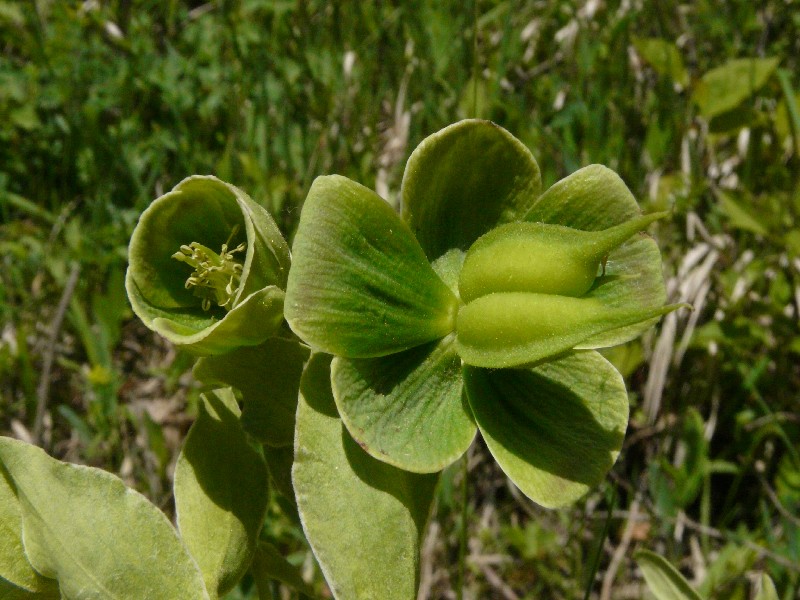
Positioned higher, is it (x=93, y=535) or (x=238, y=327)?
(x=238, y=327)

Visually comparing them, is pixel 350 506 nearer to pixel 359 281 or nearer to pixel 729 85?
pixel 359 281

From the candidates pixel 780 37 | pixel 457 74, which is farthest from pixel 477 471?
pixel 780 37

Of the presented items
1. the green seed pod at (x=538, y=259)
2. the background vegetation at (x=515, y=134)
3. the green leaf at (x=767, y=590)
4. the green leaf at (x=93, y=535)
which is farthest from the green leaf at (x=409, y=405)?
the background vegetation at (x=515, y=134)

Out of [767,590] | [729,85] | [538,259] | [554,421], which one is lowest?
[729,85]

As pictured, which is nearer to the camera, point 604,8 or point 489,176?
point 489,176

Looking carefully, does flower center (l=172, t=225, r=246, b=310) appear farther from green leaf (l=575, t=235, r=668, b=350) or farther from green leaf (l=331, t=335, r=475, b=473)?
green leaf (l=575, t=235, r=668, b=350)

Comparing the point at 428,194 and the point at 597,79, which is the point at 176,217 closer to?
the point at 428,194

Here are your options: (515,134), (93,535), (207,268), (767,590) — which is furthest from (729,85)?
(93,535)

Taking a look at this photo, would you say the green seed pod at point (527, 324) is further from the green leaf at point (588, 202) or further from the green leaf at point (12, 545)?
the green leaf at point (12, 545)
